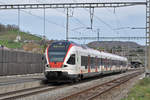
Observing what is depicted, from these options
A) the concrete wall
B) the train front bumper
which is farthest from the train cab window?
the concrete wall

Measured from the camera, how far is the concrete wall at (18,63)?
113 feet

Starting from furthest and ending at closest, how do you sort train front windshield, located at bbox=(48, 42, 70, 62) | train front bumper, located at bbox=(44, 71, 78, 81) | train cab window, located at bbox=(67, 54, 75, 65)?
train cab window, located at bbox=(67, 54, 75, 65) < train front windshield, located at bbox=(48, 42, 70, 62) < train front bumper, located at bbox=(44, 71, 78, 81)

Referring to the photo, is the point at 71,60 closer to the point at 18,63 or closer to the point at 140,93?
the point at 140,93

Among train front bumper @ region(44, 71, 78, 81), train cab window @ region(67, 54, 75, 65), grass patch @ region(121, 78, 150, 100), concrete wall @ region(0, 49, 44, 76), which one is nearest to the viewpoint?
grass patch @ region(121, 78, 150, 100)

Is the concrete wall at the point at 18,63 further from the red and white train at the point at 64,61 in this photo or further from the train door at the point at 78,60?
the train door at the point at 78,60

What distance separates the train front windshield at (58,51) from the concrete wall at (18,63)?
11959 millimetres

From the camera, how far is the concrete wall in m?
34.4

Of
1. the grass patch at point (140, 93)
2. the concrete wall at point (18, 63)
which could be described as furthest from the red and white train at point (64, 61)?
the concrete wall at point (18, 63)

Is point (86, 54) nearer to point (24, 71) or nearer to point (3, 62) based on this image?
point (3, 62)

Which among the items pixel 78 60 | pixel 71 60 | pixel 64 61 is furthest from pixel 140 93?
pixel 78 60

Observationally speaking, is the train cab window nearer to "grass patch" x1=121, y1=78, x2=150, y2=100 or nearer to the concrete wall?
"grass patch" x1=121, y1=78, x2=150, y2=100

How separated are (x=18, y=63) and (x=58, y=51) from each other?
15.4 meters

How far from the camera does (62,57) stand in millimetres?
22938

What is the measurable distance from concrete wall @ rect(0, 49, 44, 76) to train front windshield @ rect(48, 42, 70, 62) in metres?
12.0
